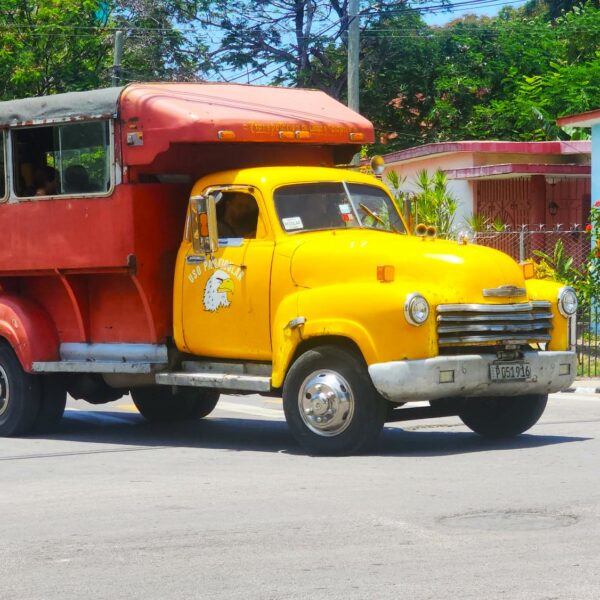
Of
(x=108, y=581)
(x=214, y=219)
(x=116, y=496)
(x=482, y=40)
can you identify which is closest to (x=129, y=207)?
(x=214, y=219)

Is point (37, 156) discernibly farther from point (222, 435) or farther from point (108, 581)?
point (108, 581)

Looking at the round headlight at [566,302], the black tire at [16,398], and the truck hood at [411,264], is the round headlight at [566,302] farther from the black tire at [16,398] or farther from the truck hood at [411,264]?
the black tire at [16,398]

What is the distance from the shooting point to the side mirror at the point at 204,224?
11.9 metres

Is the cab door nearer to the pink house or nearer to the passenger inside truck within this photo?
the passenger inside truck

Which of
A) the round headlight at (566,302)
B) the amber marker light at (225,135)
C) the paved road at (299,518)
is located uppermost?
the amber marker light at (225,135)

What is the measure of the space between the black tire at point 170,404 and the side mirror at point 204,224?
8.89 feet

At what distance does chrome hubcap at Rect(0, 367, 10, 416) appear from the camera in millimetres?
13523

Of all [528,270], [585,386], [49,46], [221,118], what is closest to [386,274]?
[528,270]

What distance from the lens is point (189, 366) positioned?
1246 centimetres

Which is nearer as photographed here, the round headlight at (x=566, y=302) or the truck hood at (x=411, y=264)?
the truck hood at (x=411, y=264)

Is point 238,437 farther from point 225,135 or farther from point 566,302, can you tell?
point 566,302

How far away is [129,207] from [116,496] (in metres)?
3.65

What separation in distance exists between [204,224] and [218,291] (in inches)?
23.0

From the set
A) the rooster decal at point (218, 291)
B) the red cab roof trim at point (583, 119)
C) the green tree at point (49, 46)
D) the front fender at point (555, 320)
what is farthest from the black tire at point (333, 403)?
the green tree at point (49, 46)
